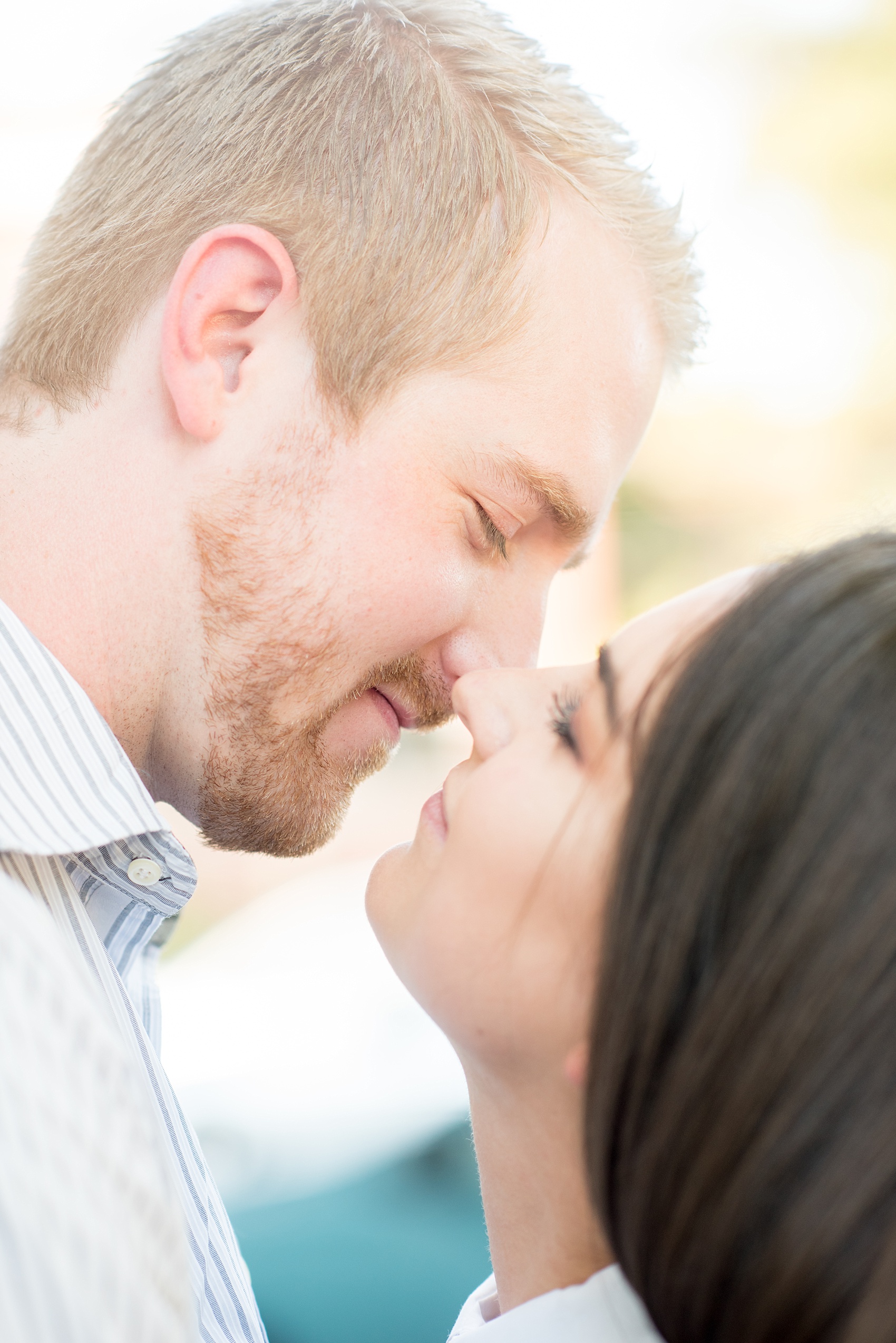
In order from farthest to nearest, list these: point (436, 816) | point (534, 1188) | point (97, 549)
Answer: point (97, 549) → point (436, 816) → point (534, 1188)

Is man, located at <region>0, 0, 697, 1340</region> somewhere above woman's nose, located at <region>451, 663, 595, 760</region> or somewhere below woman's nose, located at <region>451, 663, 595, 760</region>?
above

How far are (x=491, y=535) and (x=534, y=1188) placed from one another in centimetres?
73

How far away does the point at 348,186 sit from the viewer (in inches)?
51.2

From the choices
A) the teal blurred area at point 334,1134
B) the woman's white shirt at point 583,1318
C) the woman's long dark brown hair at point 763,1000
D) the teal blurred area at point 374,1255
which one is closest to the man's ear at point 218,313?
the woman's long dark brown hair at point 763,1000

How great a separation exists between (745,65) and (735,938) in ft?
18.7

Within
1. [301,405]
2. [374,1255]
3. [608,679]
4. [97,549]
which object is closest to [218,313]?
[301,405]

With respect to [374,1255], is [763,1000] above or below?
above

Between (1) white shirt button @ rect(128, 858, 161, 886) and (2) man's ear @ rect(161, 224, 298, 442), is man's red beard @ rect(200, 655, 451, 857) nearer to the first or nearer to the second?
(1) white shirt button @ rect(128, 858, 161, 886)

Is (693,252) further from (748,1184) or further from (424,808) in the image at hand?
(748,1184)

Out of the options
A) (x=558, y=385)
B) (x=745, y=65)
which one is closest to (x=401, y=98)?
(x=558, y=385)

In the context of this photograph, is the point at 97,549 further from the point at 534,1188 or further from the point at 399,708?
the point at 534,1188

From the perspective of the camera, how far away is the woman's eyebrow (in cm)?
93

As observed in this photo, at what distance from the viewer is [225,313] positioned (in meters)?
1.25

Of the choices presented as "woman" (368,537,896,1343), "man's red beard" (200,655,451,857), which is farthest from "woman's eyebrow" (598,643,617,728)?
"man's red beard" (200,655,451,857)
